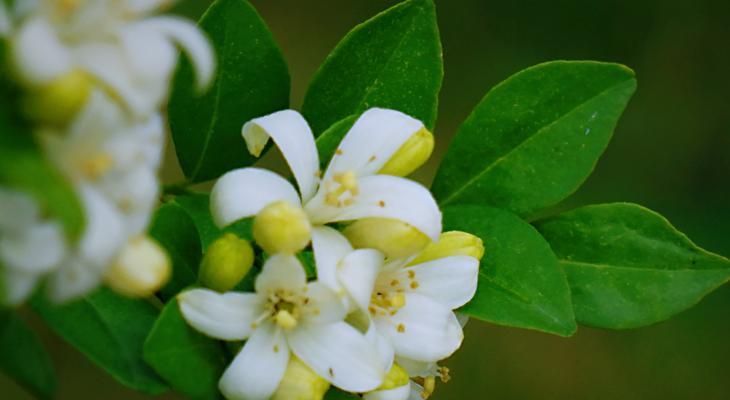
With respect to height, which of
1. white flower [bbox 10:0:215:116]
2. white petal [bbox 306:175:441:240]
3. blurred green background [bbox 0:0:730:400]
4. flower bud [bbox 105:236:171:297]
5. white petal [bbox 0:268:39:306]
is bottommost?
blurred green background [bbox 0:0:730:400]

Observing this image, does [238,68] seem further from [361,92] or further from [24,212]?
[24,212]

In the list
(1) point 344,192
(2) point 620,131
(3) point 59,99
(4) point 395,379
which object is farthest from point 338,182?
(2) point 620,131

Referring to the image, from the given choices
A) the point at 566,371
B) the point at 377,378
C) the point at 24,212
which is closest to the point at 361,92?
the point at 377,378

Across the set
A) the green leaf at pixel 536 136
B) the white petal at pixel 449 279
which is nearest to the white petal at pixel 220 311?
the white petal at pixel 449 279

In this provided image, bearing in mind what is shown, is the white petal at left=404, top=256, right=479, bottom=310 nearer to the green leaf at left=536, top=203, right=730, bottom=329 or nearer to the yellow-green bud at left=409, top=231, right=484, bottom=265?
the yellow-green bud at left=409, top=231, right=484, bottom=265

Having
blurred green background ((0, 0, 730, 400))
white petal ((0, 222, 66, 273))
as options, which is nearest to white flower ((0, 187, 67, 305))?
white petal ((0, 222, 66, 273))

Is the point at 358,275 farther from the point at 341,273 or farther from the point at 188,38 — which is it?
the point at 188,38

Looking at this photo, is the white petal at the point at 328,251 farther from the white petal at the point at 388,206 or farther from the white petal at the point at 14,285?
the white petal at the point at 14,285
